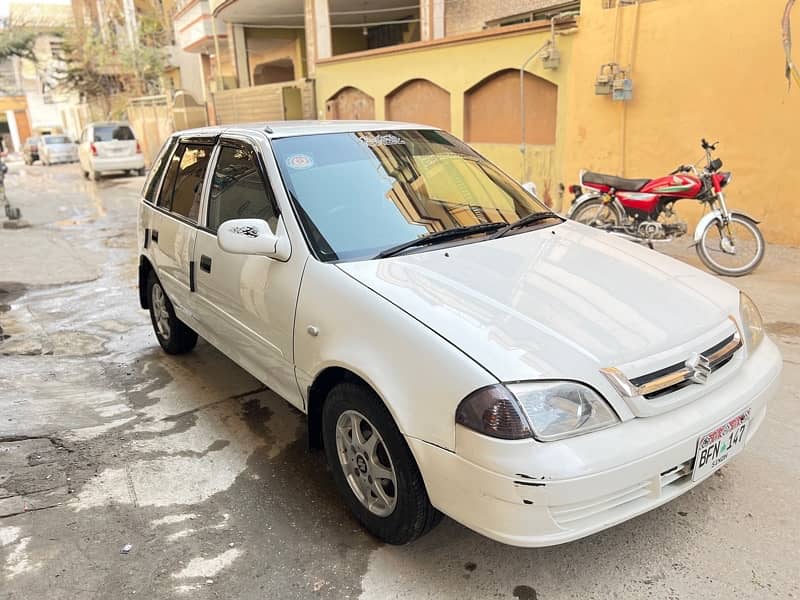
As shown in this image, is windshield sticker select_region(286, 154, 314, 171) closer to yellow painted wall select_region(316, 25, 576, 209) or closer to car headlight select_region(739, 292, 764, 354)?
car headlight select_region(739, 292, 764, 354)

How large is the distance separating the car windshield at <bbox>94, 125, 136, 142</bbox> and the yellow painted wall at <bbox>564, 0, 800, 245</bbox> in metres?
16.2

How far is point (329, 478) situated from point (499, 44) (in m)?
8.11

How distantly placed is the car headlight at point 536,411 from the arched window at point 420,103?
910cm

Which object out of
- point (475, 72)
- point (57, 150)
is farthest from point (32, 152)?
point (475, 72)

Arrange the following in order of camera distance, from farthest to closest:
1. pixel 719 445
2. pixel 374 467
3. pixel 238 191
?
pixel 238 191 → pixel 374 467 → pixel 719 445

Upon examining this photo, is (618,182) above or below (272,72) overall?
below

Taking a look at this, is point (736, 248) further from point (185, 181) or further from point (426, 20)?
point (426, 20)

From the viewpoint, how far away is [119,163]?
795 inches

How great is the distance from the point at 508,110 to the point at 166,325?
676cm

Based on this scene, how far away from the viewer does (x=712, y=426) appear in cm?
238

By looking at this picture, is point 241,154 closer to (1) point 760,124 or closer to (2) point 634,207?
(2) point 634,207

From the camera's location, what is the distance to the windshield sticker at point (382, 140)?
366 cm

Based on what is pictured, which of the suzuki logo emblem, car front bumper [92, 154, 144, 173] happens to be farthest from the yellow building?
car front bumper [92, 154, 144, 173]

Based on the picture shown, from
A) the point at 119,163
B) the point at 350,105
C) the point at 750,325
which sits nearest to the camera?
the point at 750,325
